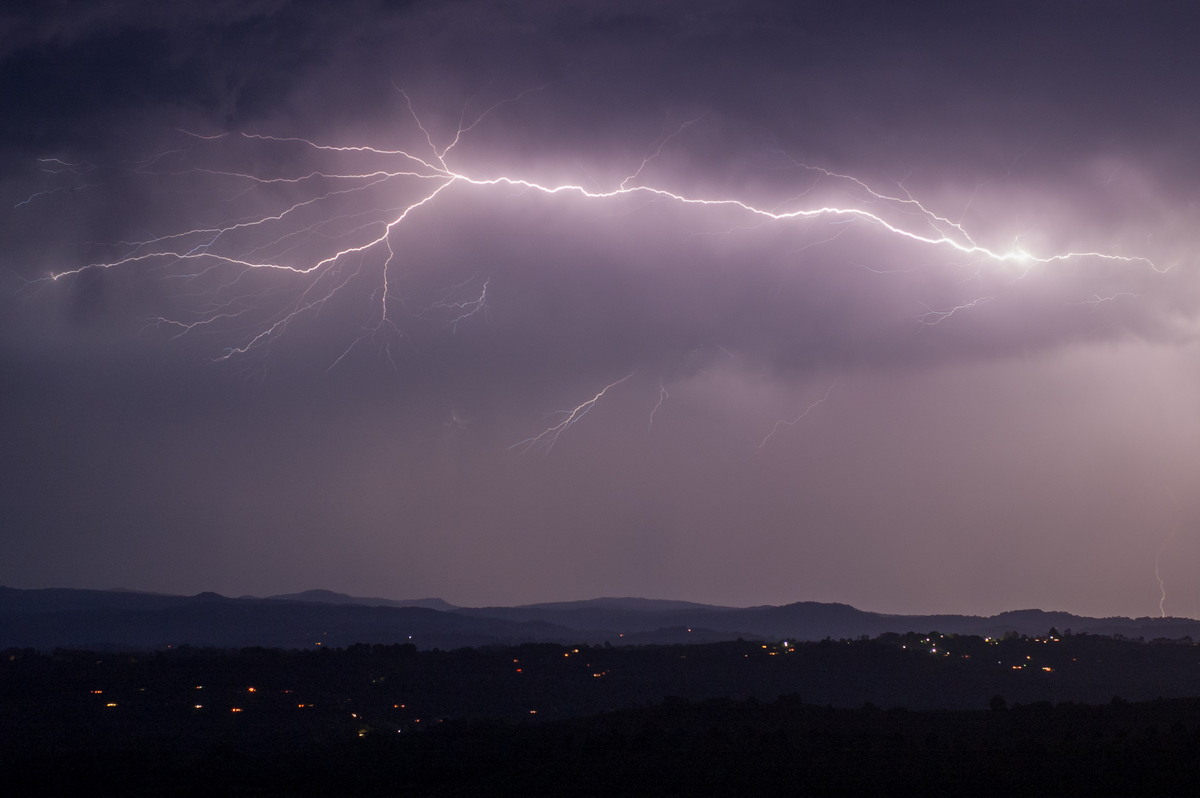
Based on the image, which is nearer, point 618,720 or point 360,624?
Answer: point 618,720

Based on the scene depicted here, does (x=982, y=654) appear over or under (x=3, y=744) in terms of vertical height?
over

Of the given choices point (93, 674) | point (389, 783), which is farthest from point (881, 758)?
point (93, 674)

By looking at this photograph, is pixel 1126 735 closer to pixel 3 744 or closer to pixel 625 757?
pixel 625 757

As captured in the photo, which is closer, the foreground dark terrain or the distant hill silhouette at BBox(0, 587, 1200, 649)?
the foreground dark terrain

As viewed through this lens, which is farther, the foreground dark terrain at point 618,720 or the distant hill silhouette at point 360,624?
the distant hill silhouette at point 360,624
